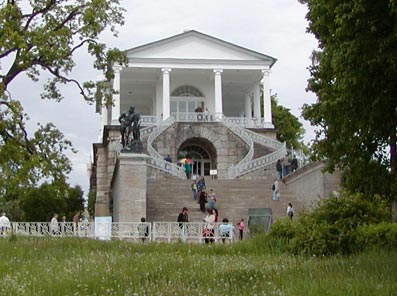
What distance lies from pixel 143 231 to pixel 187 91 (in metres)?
28.6

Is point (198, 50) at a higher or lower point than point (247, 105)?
higher

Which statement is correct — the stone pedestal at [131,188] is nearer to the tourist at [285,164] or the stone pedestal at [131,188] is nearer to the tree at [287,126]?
the tourist at [285,164]

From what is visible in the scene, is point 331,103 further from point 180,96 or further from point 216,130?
point 180,96

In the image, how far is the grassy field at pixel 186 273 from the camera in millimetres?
9188

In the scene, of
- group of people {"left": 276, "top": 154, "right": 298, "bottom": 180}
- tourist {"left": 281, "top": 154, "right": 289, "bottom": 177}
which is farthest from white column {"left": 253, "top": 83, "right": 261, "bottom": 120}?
group of people {"left": 276, "top": 154, "right": 298, "bottom": 180}

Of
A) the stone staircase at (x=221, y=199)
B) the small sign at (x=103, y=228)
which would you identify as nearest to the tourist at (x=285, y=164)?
the stone staircase at (x=221, y=199)

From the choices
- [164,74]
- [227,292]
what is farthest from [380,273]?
[164,74]

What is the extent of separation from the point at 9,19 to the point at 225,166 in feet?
72.6

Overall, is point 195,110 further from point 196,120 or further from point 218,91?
point 196,120

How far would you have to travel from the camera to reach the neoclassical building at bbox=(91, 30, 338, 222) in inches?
1347

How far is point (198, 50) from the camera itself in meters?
46.3

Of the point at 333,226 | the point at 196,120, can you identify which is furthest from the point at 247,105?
the point at 333,226

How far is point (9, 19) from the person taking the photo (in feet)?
65.8

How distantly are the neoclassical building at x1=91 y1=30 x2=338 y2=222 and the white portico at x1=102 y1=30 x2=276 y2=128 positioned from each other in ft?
0.21
